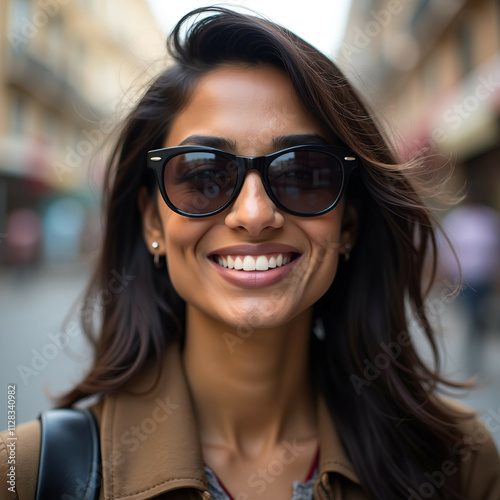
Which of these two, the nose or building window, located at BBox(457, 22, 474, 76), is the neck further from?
building window, located at BBox(457, 22, 474, 76)

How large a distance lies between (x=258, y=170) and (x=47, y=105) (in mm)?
25770

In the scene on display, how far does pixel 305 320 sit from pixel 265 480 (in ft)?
1.78

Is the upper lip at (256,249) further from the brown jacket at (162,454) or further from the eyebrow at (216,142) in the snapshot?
the brown jacket at (162,454)

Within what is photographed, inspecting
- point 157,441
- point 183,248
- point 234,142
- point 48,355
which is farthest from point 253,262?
point 48,355

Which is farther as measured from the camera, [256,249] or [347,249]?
[347,249]

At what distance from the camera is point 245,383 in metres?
1.70

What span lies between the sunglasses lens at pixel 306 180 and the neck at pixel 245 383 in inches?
17.0

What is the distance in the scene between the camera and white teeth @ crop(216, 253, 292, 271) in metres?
1.51

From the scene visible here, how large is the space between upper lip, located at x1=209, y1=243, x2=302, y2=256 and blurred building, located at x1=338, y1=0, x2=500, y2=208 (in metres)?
3.52

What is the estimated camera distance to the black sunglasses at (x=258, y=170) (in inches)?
59.6

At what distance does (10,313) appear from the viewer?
10.5 metres

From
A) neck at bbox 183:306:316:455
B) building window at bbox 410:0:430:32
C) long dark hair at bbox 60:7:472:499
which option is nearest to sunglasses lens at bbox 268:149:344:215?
long dark hair at bbox 60:7:472:499

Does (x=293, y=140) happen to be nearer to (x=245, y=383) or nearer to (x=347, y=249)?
(x=347, y=249)

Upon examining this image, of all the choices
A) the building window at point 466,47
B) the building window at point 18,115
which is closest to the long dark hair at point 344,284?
the building window at point 466,47
